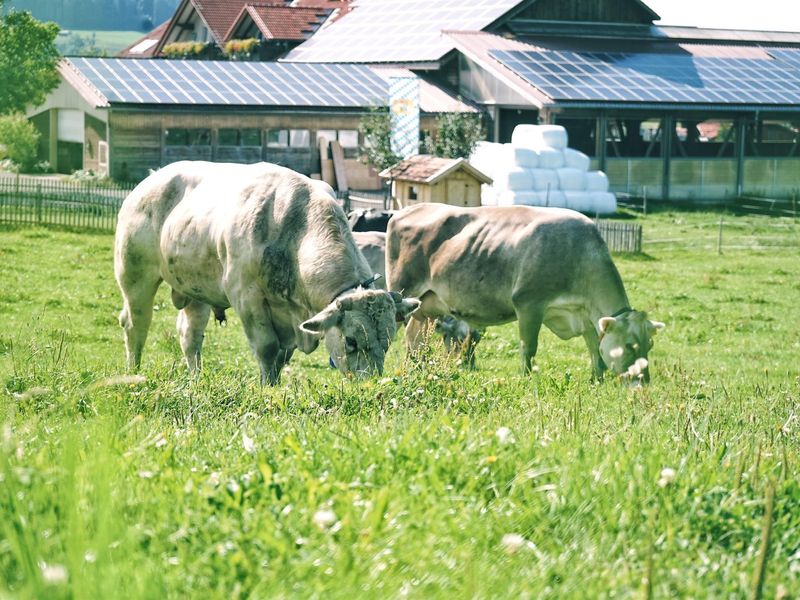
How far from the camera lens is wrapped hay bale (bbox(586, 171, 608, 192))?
3759 cm

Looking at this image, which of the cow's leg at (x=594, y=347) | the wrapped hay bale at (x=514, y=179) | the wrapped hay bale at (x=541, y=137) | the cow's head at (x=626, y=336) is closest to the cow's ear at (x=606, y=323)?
the cow's head at (x=626, y=336)

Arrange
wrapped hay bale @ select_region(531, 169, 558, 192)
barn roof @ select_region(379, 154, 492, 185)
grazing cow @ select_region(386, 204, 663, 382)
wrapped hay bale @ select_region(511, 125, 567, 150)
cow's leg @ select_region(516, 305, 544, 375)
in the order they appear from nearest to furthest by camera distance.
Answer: grazing cow @ select_region(386, 204, 663, 382), cow's leg @ select_region(516, 305, 544, 375), barn roof @ select_region(379, 154, 492, 185), wrapped hay bale @ select_region(531, 169, 558, 192), wrapped hay bale @ select_region(511, 125, 567, 150)

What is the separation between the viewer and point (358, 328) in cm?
905

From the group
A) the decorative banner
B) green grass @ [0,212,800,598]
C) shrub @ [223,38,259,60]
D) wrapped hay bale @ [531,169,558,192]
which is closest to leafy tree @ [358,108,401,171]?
the decorative banner

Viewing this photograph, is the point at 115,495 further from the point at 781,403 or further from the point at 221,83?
the point at 221,83

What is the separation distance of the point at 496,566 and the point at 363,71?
4394 cm

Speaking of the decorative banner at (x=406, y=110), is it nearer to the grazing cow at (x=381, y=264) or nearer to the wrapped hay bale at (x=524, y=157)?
the wrapped hay bale at (x=524, y=157)

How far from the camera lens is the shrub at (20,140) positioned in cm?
4741

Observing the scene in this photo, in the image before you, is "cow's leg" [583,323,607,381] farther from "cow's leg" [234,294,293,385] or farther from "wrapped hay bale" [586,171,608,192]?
"wrapped hay bale" [586,171,608,192]

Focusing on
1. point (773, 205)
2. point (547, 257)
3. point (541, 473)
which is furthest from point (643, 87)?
point (541, 473)

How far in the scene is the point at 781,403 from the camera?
8.52 metres

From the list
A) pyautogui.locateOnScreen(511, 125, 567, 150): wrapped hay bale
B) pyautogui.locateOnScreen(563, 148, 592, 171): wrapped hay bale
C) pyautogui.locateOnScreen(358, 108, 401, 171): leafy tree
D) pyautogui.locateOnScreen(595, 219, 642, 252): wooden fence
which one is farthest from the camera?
pyautogui.locateOnScreen(358, 108, 401, 171): leafy tree

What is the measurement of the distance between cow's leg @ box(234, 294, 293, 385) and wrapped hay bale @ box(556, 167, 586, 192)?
27470 millimetres

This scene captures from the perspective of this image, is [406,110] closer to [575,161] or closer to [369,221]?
[575,161]
